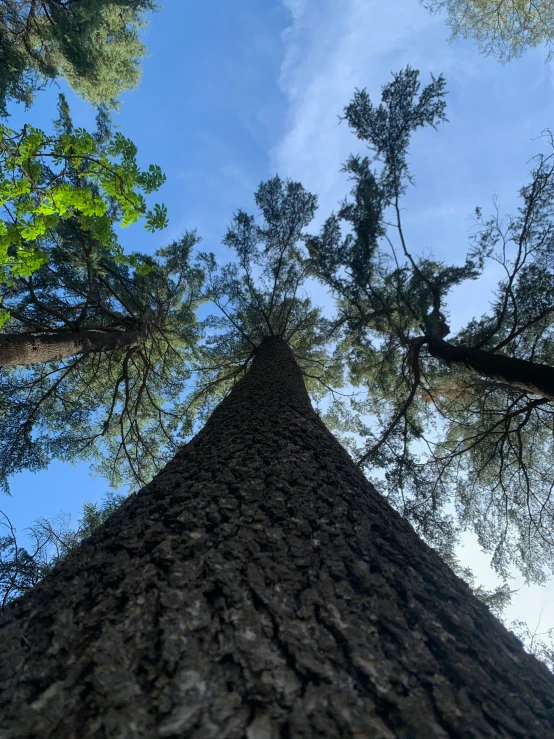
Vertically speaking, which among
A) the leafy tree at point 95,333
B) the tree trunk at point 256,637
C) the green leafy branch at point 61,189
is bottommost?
the tree trunk at point 256,637

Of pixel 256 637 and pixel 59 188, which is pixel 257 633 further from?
pixel 59 188

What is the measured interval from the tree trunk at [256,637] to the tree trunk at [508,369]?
162 inches

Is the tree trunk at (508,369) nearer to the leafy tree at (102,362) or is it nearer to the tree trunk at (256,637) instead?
the tree trunk at (256,637)

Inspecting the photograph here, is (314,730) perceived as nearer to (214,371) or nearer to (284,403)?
(284,403)

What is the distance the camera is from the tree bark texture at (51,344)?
4.98 m

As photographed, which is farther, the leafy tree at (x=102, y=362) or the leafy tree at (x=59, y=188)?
the leafy tree at (x=102, y=362)

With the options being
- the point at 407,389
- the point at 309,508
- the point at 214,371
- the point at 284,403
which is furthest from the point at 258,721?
the point at 214,371

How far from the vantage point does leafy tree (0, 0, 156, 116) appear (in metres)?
7.79

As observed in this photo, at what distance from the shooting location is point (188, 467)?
268cm

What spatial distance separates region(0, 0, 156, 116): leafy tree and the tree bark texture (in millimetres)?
4600

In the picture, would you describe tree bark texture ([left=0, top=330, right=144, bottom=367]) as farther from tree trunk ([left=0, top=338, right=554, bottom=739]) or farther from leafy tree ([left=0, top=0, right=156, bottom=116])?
leafy tree ([left=0, top=0, right=156, bottom=116])

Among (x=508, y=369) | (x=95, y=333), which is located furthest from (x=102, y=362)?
→ (x=508, y=369)

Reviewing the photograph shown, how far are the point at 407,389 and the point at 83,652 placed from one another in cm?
940

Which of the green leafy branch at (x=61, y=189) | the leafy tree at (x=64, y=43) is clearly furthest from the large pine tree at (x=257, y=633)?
the leafy tree at (x=64, y=43)
